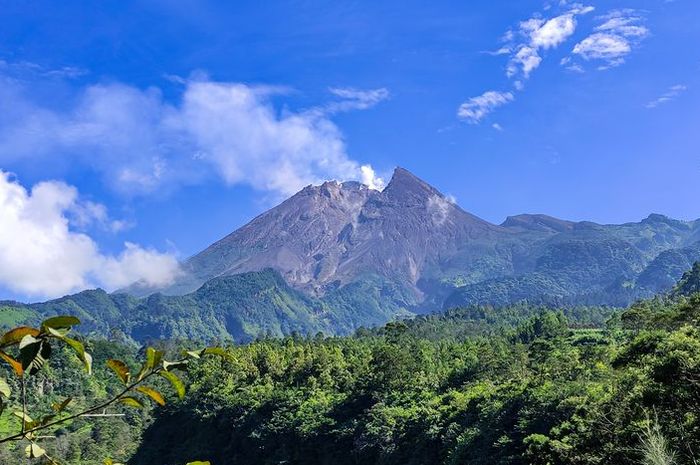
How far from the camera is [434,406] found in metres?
43.8

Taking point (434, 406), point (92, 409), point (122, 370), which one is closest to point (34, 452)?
point (92, 409)

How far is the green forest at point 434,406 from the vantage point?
2105 cm

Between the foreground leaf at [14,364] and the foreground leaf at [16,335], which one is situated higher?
the foreground leaf at [16,335]

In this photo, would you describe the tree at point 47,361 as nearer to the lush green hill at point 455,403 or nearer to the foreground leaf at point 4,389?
the foreground leaf at point 4,389

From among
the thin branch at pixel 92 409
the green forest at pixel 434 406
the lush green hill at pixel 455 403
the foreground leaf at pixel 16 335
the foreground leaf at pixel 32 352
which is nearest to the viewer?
the foreground leaf at pixel 32 352

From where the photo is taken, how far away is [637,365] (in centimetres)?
2566

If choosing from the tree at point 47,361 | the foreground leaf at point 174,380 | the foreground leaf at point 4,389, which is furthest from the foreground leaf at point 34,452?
the foreground leaf at point 174,380

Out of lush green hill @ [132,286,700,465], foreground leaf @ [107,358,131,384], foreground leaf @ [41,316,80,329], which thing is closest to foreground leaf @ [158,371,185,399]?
foreground leaf @ [107,358,131,384]

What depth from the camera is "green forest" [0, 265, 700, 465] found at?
21.1m

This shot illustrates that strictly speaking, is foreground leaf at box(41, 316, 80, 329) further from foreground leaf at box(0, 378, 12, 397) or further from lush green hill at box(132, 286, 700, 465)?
lush green hill at box(132, 286, 700, 465)

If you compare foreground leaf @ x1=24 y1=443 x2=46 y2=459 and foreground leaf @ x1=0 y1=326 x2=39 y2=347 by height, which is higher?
foreground leaf @ x1=0 y1=326 x2=39 y2=347

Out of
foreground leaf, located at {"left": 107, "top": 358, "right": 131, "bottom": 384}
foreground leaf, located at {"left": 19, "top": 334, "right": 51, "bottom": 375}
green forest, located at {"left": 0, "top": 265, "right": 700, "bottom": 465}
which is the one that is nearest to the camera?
foreground leaf, located at {"left": 19, "top": 334, "right": 51, "bottom": 375}

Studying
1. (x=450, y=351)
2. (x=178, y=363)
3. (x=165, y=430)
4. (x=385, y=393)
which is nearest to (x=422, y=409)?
(x=385, y=393)

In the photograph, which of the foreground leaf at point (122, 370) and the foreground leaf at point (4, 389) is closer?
the foreground leaf at point (4, 389)
